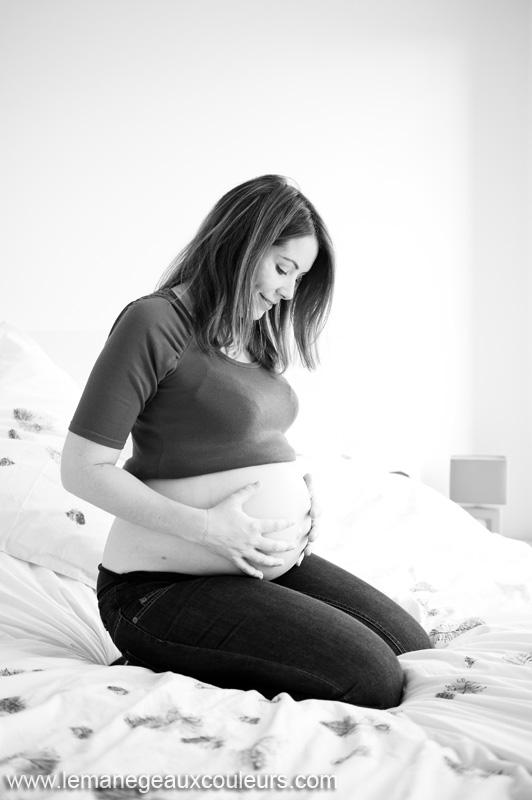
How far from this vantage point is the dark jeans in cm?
98

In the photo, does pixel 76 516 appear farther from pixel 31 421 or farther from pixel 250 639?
pixel 250 639

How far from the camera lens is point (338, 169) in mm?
3021

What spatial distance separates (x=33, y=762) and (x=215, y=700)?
0.26 meters

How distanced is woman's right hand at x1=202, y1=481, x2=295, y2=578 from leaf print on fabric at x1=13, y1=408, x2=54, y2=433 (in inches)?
29.4

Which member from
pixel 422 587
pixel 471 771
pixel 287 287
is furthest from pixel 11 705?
pixel 422 587

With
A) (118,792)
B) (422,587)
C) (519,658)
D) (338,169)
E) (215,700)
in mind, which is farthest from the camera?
(338,169)

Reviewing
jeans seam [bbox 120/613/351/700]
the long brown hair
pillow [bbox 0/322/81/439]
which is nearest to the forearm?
jeans seam [bbox 120/613/351/700]

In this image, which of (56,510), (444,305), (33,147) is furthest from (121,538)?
(444,305)

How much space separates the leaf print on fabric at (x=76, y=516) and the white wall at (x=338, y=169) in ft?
3.65

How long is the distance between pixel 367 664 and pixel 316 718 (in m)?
0.13

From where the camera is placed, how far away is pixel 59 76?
2467 mm

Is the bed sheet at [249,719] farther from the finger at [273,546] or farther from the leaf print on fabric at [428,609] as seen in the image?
the finger at [273,546]

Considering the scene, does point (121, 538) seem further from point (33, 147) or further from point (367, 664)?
point (33, 147)

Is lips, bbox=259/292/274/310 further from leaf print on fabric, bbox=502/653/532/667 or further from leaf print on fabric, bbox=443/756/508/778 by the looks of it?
leaf print on fabric, bbox=443/756/508/778
